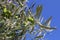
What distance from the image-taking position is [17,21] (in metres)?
2.94

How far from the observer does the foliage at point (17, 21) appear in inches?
114

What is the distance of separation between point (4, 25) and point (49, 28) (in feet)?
1.36

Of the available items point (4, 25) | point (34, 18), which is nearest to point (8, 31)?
point (4, 25)

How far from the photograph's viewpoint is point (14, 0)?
10.0ft

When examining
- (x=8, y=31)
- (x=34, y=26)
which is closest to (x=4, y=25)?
(x=8, y=31)

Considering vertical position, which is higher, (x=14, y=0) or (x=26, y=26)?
(x=14, y=0)

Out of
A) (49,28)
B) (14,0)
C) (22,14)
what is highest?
(14,0)

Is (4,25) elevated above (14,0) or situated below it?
below

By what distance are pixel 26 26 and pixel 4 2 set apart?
298 millimetres

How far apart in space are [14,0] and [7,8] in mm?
166

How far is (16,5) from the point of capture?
304 cm

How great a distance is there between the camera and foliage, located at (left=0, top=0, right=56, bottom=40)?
2885 mm

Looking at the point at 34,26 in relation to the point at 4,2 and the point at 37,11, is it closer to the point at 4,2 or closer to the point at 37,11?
the point at 37,11

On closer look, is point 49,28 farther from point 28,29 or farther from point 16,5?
point 16,5
